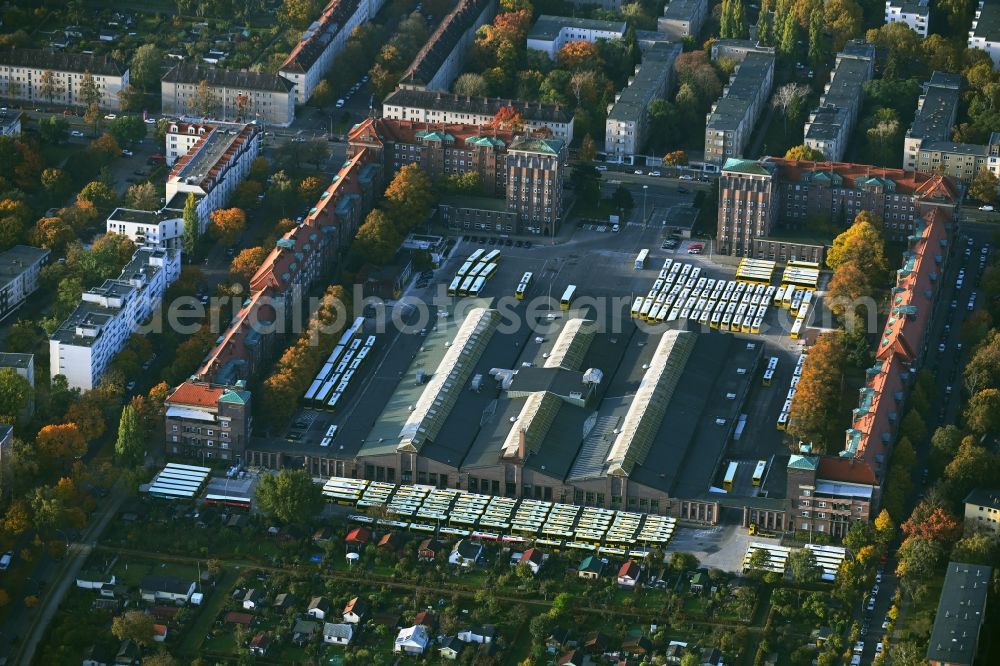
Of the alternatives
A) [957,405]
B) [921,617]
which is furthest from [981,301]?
[921,617]

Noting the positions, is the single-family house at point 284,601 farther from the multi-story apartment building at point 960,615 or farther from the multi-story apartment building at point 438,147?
the multi-story apartment building at point 438,147

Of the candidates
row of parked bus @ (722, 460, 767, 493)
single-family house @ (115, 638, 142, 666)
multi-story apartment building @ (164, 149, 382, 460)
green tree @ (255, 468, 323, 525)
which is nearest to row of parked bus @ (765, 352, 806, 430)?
row of parked bus @ (722, 460, 767, 493)

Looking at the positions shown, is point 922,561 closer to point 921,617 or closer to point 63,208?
point 921,617

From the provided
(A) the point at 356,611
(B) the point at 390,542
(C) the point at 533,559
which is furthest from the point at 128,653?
(C) the point at 533,559

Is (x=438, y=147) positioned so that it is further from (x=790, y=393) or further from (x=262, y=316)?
(x=790, y=393)

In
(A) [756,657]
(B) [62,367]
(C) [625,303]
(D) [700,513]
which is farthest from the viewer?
(C) [625,303]

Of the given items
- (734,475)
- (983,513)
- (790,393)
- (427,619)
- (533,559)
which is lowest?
(427,619)

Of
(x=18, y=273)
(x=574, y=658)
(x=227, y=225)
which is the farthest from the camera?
(x=227, y=225)
